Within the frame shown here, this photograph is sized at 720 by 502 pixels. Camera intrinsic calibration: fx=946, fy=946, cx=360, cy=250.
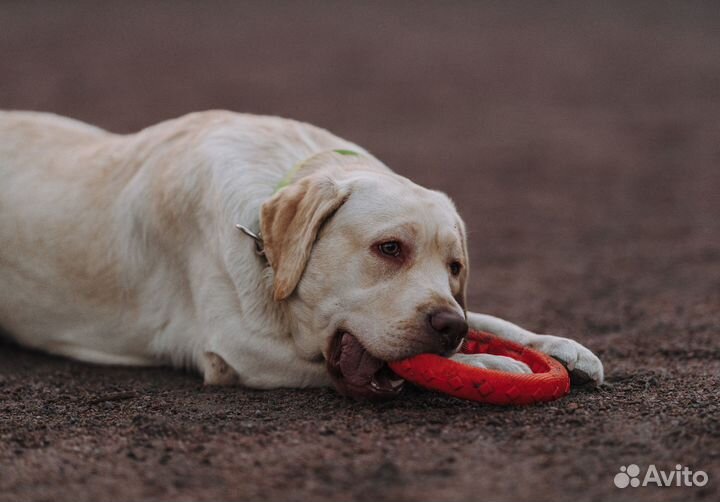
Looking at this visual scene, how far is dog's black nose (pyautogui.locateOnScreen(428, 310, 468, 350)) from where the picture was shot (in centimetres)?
372

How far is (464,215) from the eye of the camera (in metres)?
10.3

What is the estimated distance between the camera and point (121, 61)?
1780 cm

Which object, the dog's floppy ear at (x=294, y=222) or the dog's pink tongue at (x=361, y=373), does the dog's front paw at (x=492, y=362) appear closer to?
the dog's pink tongue at (x=361, y=373)

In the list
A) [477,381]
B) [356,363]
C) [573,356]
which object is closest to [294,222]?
[356,363]

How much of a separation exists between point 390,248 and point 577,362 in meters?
1.01

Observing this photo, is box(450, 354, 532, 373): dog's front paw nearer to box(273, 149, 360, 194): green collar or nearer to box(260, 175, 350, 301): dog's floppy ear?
box(260, 175, 350, 301): dog's floppy ear

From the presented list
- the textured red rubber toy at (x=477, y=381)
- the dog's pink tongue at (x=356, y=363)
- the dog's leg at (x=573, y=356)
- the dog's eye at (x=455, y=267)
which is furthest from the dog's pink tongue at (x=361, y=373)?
the dog's leg at (x=573, y=356)

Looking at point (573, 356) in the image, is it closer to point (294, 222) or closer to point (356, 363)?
point (356, 363)

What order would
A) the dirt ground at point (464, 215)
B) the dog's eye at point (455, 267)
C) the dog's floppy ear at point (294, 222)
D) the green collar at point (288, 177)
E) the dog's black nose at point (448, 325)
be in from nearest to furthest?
1. the dirt ground at point (464, 215)
2. the dog's black nose at point (448, 325)
3. the dog's floppy ear at point (294, 222)
4. the dog's eye at point (455, 267)
5. the green collar at point (288, 177)

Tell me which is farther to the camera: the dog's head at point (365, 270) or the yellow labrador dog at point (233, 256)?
the yellow labrador dog at point (233, 256)

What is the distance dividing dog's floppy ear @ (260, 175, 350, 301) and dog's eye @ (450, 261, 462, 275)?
1.81 feet

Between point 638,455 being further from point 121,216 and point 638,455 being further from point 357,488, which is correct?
point 121,216

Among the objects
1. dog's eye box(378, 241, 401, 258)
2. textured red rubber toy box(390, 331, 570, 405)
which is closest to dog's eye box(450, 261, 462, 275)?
dog's eye box(378, 241, 401, 258)

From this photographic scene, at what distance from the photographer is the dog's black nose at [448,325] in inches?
146
